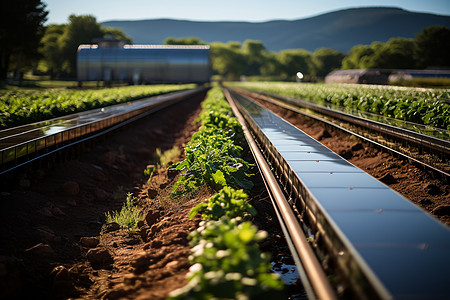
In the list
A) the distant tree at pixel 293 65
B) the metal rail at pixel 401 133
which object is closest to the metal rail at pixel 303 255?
the metal rail at pixel 401 133

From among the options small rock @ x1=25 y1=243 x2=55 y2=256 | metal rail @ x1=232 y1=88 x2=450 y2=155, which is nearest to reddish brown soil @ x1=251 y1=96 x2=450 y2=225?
metal rail @ x1=232 y1=88 x2=450 y2=155

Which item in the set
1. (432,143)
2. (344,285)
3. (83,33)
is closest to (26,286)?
(344,285)

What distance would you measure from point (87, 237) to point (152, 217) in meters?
0.95

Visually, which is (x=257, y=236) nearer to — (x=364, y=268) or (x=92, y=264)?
(x=364, y=268)

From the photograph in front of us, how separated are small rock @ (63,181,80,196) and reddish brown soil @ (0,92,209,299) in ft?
0.06

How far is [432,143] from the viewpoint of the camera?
28.4 ft

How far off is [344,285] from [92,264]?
3202 mm

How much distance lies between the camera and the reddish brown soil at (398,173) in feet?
20.8

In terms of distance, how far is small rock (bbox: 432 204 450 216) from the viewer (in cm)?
582

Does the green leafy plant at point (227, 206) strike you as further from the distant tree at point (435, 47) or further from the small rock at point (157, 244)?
the distant tree at point (435, 47)

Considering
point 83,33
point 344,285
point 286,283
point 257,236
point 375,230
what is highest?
point 83,33

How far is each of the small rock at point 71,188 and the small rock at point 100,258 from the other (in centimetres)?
248

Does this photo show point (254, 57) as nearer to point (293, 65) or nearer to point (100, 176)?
point (293, 65)

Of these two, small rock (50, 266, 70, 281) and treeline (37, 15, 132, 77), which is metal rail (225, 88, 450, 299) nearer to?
small rock (50, 266, 70, 281)
